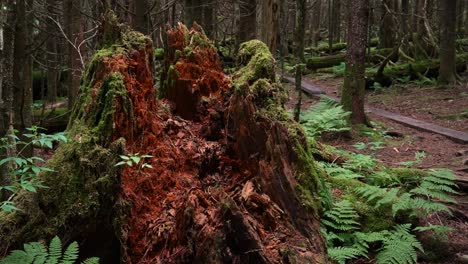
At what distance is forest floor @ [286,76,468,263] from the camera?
196 inches

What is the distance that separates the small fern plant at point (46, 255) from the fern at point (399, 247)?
2.66 meters

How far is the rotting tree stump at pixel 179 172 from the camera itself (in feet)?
10.3

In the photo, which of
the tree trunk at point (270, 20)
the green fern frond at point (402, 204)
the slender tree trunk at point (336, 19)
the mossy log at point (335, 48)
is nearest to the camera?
the green fern frond at point (402, 204)

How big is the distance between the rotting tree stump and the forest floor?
201 centimetres

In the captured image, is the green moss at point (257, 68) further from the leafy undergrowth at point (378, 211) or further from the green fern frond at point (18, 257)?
the green fern frond at point (18, 257)

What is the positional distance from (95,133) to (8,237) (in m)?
1.00

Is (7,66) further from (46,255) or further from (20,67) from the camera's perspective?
(46,255)

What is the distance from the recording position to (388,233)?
4457 mm

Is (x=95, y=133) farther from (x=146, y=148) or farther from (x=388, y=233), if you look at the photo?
(x=388, y=233)

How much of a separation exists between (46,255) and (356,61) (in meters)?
8.67

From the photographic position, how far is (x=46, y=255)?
2725 mm

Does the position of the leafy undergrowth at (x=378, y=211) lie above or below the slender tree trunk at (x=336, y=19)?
below

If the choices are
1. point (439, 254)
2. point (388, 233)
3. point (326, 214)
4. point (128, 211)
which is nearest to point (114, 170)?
point (128, 211)

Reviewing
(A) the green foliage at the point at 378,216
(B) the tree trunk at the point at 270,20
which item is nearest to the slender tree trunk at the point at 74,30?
(B) the tree trunk at the point at 270,20
